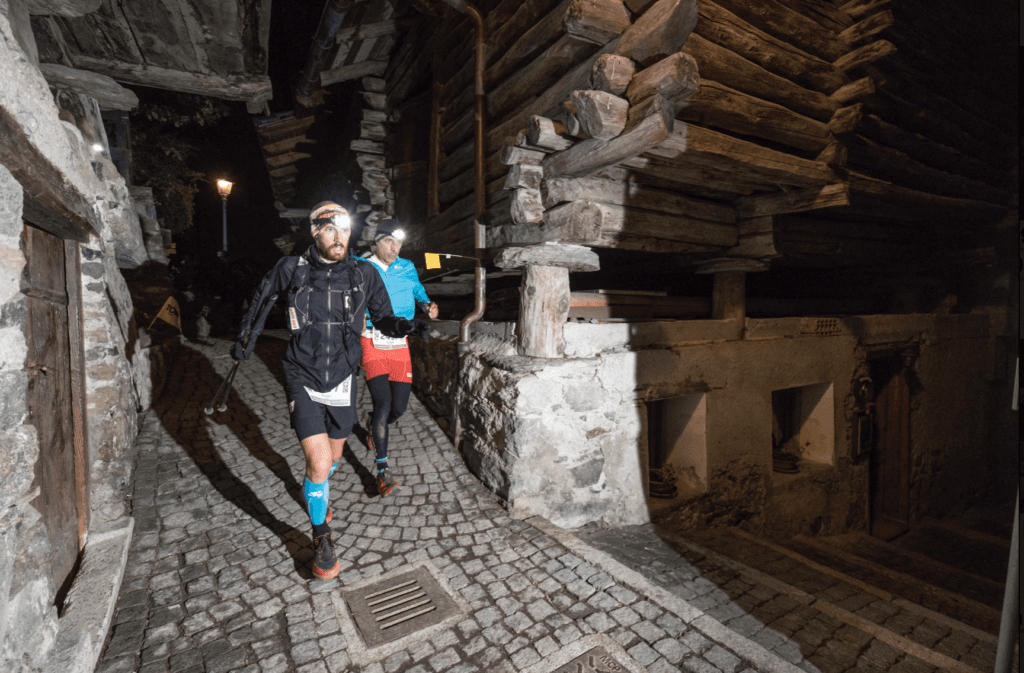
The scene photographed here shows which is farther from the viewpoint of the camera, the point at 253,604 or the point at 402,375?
the point at 402,375

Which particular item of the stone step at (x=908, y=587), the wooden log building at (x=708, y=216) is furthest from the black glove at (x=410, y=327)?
the stone step at (x=908, y=587)

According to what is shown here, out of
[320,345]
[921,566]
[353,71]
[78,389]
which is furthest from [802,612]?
[353,71]

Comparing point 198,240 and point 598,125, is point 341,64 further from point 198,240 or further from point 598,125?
point 198,240

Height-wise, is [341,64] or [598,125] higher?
[341,64]

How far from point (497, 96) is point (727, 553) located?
5.11 metres

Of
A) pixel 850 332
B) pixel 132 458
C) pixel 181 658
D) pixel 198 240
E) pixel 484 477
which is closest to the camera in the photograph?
pixel 181 658

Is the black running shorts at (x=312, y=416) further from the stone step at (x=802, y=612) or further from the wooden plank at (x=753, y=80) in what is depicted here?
the wooden plank at (x=753, y=80)

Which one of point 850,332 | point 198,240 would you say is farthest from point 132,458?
point 198,240

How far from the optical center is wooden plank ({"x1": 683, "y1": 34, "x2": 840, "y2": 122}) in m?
3.71

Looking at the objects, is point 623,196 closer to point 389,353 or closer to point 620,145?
point 620,145

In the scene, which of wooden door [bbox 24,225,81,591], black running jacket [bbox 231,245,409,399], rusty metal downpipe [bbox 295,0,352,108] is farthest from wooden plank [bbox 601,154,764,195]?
rusty metal downpipe [bbox 295,0,352,108]

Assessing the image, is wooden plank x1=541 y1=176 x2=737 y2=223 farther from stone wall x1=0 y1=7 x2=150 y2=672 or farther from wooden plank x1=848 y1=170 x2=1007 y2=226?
stone wall x1=0 y1=7 x2=150 y2=672

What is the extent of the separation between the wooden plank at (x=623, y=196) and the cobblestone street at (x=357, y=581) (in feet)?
9.00

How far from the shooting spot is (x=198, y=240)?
2075 cm
